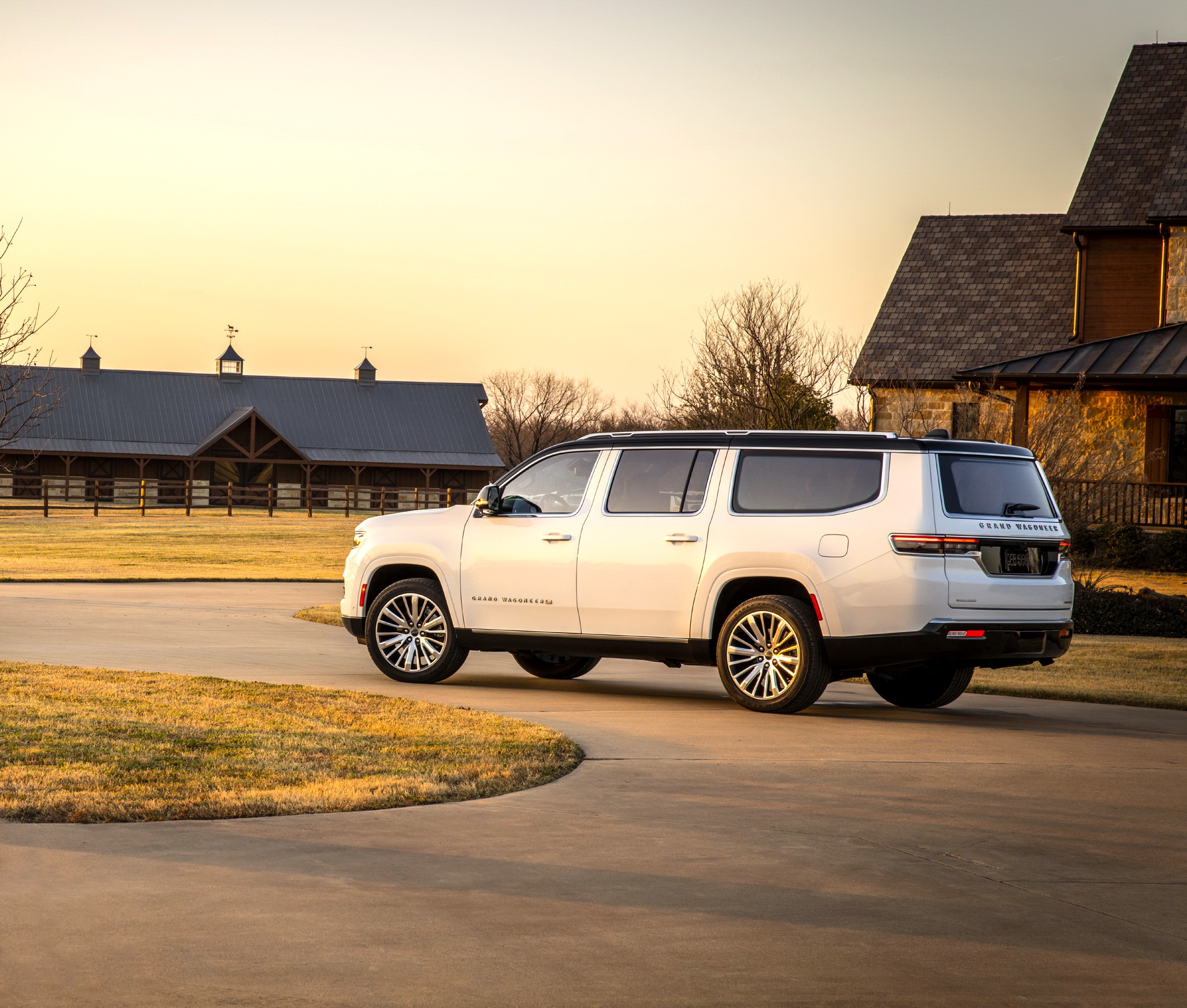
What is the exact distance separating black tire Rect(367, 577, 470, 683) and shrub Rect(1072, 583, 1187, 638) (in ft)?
33.4

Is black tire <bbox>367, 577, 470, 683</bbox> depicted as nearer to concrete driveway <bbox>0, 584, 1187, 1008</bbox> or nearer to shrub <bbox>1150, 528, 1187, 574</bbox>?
concrete driveway <bbox>0, 584, 1187, 1008</bbox>

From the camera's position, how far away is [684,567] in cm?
1081

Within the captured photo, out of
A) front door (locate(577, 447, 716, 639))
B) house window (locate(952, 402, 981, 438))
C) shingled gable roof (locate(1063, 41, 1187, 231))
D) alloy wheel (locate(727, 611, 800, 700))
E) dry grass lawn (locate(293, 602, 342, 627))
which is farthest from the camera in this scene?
shingled gable roof (locate(1063, 41, 1187, 231))

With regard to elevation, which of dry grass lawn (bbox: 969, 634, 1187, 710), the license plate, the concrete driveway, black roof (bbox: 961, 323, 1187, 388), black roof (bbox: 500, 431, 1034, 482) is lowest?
dry grass lawn (bbox: 969, 634, 1187, 710)

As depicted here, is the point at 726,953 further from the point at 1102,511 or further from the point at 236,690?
the point at 1102,511

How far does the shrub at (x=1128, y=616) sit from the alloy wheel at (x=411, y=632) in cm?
1021

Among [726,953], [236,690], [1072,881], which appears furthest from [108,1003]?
[236,690]

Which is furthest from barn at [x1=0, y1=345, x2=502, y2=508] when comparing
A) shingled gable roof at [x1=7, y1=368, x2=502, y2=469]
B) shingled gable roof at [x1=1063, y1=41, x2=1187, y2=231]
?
Answer: shingled gable roof at [x1=1063, y1=41, x2=1187, y2=231]

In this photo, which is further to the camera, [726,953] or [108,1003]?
[726,953]

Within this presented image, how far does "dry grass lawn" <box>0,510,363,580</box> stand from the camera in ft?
94.9

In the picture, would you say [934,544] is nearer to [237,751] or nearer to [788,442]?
[788,442]

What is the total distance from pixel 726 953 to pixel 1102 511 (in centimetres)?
2326

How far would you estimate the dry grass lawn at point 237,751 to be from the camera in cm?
691

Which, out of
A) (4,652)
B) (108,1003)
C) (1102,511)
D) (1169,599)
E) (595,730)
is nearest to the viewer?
(108,1003)
